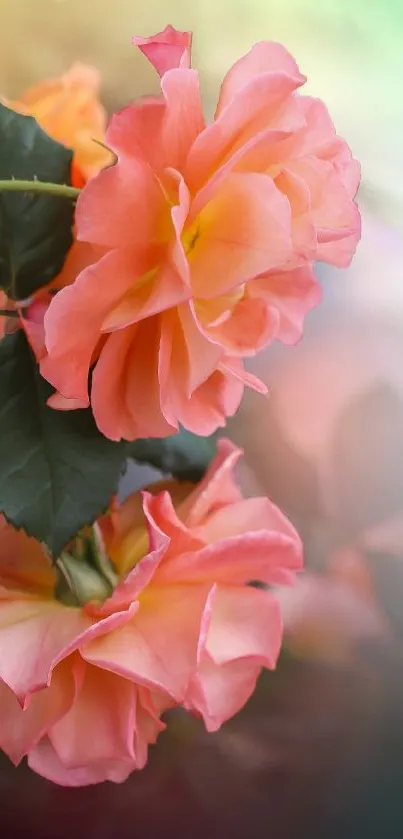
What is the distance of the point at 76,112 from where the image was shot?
0.59 meters

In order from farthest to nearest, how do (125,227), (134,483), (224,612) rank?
1. (134,483)
2. (224,612)
3. (125,227)

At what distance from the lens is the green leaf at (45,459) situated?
41cm

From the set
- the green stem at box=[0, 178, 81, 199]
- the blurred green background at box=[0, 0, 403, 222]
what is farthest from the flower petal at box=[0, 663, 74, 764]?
the blurred green background at box=[0, 0, 403, 222]

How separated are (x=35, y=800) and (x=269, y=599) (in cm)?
30

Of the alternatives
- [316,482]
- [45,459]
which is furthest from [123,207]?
[316,482]

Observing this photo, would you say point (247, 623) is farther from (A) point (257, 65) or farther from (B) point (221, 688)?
(A) point (257, 65)

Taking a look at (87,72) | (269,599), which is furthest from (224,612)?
(87,72)

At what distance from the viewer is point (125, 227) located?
0.34 m

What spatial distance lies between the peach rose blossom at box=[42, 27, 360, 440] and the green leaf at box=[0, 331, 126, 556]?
0.14 feet

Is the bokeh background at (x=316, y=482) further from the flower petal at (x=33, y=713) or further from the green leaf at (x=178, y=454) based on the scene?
the flower petal at (x=33, y=713)

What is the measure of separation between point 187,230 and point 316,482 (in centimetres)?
35

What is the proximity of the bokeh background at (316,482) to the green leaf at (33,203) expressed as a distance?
25 cm

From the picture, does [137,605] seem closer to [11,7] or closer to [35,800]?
[35,800]

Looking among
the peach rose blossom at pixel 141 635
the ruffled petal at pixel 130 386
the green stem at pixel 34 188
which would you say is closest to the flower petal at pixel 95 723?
the peach rose blossom at pixel 141 635
